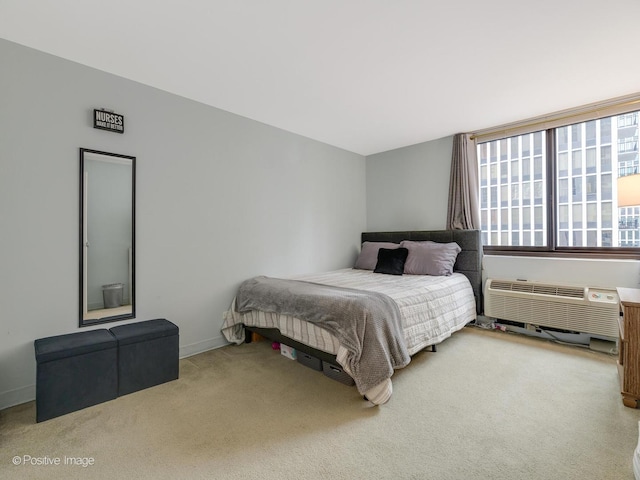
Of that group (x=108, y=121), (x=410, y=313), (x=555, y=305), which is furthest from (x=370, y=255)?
(x=108, y=121)

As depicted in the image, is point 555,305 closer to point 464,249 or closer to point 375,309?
point 464,249

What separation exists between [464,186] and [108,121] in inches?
152

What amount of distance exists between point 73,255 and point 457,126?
165 inches

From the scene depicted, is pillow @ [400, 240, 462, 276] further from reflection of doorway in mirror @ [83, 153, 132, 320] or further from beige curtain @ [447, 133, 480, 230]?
reflection of doorway in mirror @ [83, 153, 132, 320]

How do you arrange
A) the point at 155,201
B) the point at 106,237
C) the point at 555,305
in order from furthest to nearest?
the point at 555,305 < the point at 155,201 < the point at 106,237

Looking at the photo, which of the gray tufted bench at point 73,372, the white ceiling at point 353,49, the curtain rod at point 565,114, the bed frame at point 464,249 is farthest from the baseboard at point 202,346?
the curtain rod at point 565,114

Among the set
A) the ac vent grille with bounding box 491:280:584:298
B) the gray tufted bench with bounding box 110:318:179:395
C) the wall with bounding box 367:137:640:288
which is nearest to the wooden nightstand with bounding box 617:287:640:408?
the ac vent grille with bounding box 491:280:584:298

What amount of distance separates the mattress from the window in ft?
3.29

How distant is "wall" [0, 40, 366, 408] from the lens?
81.5 inches

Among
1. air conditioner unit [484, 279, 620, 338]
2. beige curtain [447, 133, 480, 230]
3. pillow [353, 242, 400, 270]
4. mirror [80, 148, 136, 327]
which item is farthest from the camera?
pillow [353, 242, 400, 270]

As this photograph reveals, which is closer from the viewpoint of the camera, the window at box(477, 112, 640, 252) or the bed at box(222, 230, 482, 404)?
the bed at box(222, 230, 482, 404)

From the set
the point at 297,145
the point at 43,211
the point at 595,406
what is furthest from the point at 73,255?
the point at 595,406

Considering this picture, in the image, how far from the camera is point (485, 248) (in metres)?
3.92

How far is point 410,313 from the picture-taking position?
8.11ft
